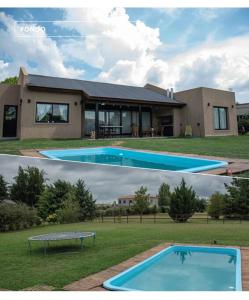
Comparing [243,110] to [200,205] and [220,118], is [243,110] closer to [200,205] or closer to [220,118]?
[220,118]

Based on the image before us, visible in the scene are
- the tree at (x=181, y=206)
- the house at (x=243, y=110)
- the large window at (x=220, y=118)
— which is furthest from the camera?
the tree at (x=181, y=206)

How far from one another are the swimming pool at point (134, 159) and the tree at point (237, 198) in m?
0.36

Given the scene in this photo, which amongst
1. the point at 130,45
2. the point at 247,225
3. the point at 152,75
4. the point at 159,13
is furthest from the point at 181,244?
the point at 159,13

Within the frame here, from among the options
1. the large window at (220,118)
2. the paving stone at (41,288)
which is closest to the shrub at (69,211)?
the paving stone at (41,288)

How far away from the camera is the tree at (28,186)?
4.66 m

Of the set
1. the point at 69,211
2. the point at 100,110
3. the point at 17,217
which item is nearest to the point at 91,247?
the point at 69,211

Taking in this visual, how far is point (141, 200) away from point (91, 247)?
38.4 inches

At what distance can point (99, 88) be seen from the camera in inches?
216

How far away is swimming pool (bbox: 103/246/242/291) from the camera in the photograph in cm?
302

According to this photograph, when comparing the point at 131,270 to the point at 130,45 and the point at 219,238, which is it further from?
the point at 130,45

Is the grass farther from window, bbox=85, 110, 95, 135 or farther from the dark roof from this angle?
window, bbox=85, 110, 95, 135

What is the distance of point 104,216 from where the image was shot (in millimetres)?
4832

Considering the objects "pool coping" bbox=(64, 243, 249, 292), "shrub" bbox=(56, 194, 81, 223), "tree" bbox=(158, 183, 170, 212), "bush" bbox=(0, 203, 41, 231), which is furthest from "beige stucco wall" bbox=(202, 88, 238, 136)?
"bush" bbox=(0, 203, 41, 231)

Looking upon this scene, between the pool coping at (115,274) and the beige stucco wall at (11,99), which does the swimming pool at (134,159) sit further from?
the beige stucco wall at (11,99)
